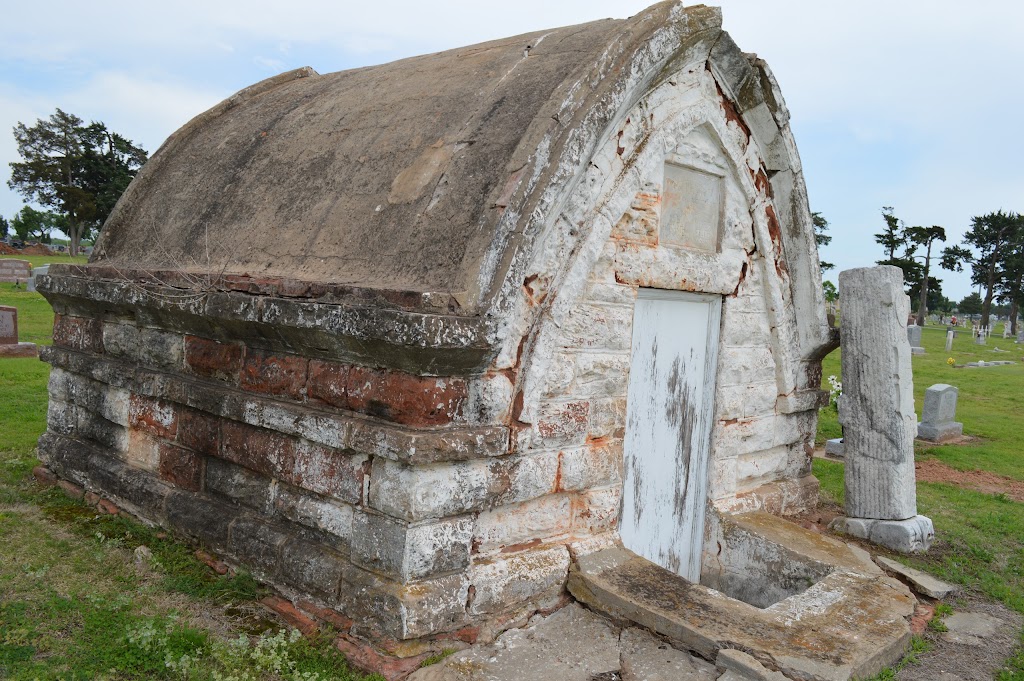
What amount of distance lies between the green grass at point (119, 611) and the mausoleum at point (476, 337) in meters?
0.23

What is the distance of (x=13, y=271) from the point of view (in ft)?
74.3

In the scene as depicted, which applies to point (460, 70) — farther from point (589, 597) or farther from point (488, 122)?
point (589, 597)

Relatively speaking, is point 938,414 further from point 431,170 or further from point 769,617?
point 431,170

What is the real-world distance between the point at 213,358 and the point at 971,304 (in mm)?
63229

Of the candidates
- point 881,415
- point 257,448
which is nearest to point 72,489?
point 257,448

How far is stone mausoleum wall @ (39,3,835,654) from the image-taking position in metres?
3.67

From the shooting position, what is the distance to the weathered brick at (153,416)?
5.11 meters

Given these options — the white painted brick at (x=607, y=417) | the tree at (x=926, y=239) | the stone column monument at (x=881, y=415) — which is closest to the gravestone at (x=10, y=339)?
the white painted brick at (x=607, y=417)

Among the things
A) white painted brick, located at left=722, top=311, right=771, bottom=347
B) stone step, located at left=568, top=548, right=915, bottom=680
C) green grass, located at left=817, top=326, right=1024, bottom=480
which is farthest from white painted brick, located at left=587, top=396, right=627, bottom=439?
green grass, located at left=817, top=326, right=1024, bottom=480

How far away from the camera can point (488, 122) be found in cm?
438

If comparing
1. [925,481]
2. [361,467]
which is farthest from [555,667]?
[925,481]

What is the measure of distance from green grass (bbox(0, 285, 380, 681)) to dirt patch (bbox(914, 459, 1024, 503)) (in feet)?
25.0

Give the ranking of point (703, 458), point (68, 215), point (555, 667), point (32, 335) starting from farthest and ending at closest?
point (68, 215), point (32, 335), point (703, 458), point (555, 667)

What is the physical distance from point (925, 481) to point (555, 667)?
660 cm
